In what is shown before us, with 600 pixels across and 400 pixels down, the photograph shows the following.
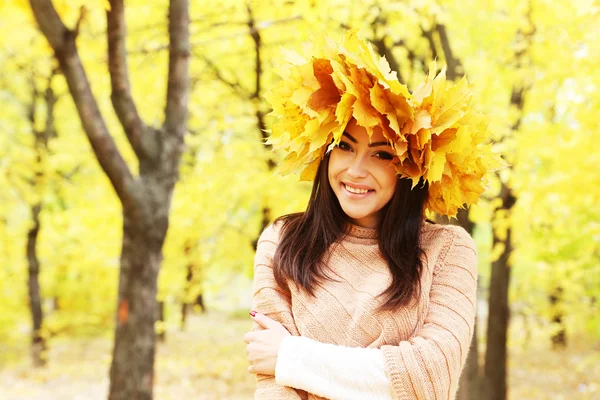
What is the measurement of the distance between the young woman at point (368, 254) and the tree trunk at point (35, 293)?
11.1m

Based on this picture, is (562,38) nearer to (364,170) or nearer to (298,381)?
(364,170)

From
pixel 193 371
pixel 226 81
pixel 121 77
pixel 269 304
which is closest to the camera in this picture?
pixel 269 304

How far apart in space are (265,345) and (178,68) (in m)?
3.26

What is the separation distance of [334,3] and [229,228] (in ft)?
17.2

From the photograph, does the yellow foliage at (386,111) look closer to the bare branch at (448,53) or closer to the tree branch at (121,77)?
the tree branch at (121,77)

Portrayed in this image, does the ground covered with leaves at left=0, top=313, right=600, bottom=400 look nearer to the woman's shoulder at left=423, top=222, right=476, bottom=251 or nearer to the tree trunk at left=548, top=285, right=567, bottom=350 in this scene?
the tree trunk at left=548, top=285, right=567, bottom=350

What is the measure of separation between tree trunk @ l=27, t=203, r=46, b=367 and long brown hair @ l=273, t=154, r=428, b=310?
10983 mm

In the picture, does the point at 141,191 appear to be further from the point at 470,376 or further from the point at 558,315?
the point at 558,315

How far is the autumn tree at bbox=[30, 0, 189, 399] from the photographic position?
4.54 metres

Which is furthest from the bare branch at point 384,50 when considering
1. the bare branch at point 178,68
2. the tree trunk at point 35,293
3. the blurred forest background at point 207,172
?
the tree trunk at point 35,293

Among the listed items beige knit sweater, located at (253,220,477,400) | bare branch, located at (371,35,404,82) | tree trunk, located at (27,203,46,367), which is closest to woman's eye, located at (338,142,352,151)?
beige knit sweater, located at (253,220,477,400)

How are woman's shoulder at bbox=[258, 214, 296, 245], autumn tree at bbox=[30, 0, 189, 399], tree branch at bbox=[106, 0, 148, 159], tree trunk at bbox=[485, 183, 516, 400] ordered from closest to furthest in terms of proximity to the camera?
woman's shoulder at bbox=[258, 214, 296, 245] < tree branch at bbox=[106, 0, 148, 159] < autumn tree at bbox=[30, 0, 189, 399] < tree trunk at bbox=[485, 183, 516, 400]

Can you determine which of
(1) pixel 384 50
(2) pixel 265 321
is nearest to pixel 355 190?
(2) pixel 265 321

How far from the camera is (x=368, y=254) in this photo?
2.16m
